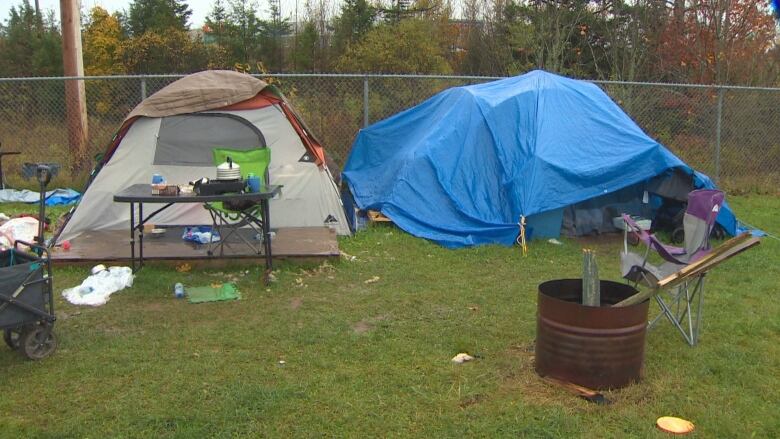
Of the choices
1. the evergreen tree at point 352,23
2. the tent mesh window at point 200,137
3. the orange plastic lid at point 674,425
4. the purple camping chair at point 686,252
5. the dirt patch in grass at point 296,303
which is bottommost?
the orange plastic lid at point 674,425

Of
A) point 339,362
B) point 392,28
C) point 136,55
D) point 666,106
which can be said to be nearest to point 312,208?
point 339,362

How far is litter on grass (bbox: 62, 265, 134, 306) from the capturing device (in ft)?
16.7

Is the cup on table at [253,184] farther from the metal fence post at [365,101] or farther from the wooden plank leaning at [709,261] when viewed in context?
the metal fence post at [365,101]

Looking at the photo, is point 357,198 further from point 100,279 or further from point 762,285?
point 762,285

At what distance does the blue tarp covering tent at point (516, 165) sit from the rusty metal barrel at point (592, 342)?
334 centimetres

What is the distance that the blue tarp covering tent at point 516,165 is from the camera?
705 centimetres

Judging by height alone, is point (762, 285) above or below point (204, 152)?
below

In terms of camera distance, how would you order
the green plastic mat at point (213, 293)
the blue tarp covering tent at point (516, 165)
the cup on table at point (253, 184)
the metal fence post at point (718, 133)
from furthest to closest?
the metal fence post at point (718, 133) < the blue tarp covering tent at point (516, 165) < the cup on table at point (253, 184) < the green plastic mat at point (213, 293)

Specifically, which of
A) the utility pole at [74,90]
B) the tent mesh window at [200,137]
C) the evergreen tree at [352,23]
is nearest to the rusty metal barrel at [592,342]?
the tent mesh window at [200,137]

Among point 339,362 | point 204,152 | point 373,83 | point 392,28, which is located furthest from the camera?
point 392,28

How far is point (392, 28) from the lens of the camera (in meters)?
14.9

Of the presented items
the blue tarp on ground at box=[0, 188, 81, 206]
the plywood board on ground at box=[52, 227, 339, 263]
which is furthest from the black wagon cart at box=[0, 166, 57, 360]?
the blue tarp on ground at box=[0, 188, 81, 206]

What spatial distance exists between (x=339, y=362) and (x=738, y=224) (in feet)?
18.9

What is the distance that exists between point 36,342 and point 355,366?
76.1 inches
